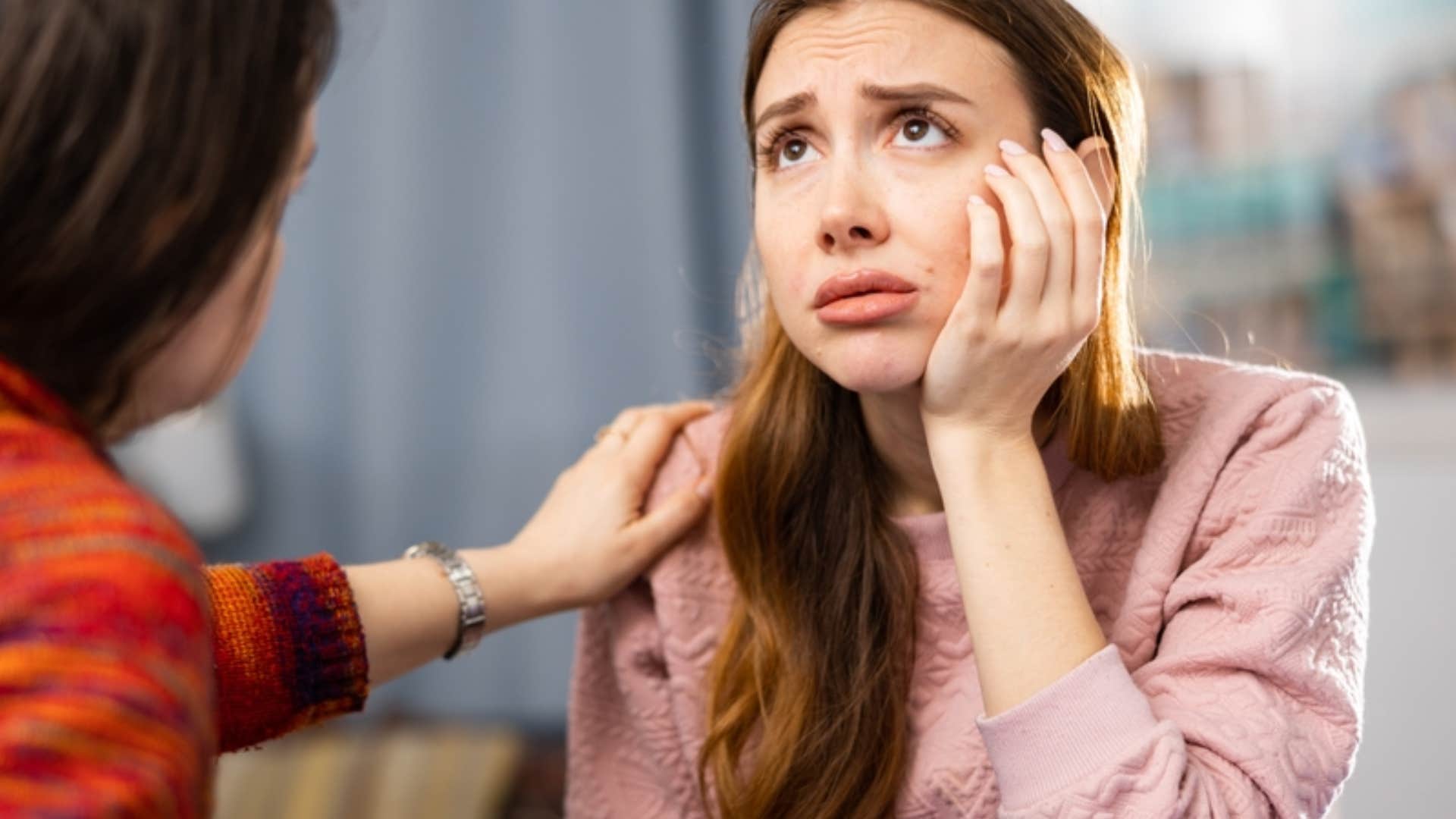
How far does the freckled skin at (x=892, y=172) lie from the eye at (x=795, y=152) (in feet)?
0.08

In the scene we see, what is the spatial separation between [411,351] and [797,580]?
1.55 m

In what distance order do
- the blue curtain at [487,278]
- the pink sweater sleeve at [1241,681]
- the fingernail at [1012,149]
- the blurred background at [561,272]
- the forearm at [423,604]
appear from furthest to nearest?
the blue curtain at [487,278]
the blurred background at [561,272]
the forearm at [423,604]
the fingernail at [1012,149]
the pink sweater sleeve at [1241,681]

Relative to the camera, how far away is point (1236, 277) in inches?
93.7

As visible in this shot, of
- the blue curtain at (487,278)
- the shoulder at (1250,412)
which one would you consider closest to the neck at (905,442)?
the shoulder at (1250,412)

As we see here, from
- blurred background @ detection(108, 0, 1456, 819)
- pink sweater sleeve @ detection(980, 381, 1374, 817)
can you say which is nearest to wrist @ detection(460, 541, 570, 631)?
pink sweater sleeve @ detection(980, 381, 1374, 817)

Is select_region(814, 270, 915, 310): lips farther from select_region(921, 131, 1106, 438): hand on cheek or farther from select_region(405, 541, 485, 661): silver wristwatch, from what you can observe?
select_region(405, 541, 485, 661): silver wristwatch

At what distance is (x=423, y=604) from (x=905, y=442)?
1.44 ft

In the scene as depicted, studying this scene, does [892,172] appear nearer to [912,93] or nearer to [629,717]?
[912,93]

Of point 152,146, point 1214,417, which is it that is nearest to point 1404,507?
point 1214,417

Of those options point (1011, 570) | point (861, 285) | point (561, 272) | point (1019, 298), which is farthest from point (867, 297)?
point (561, 272)

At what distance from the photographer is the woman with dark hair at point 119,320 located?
21.8 inches

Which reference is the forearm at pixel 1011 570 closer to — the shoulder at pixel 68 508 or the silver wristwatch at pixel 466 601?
the silver wristwatch at pixel 466 601

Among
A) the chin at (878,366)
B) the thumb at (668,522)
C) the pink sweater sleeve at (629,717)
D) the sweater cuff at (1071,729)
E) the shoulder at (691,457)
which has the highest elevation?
the chin at (878,366)

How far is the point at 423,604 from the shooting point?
3.84 feet
